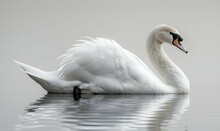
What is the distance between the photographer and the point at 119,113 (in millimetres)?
9875

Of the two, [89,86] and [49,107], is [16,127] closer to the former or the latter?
[49,107]

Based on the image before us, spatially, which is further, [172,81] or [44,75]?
[172,81]

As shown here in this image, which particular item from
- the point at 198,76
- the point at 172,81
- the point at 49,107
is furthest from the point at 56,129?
the point at 198,76

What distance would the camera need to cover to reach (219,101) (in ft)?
39.7

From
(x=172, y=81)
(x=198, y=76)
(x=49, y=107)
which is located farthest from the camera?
(x=198, y=76)

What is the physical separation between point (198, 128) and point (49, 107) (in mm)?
2935

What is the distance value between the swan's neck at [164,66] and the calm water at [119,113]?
42.9 inches

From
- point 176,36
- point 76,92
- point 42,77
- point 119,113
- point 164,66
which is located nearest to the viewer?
point 119,113

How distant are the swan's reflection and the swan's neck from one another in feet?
3.66

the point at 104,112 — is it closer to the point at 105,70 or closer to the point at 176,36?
the point at 105,70

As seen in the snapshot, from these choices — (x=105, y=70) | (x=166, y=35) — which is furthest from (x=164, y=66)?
(x=105, y=70)

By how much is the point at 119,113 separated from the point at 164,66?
4.93 metres

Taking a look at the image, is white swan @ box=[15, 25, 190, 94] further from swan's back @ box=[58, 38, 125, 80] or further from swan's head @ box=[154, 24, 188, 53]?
swan's head @ box=[154, 24, 188, 53]

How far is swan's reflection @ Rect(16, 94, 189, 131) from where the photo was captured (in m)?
8.50
